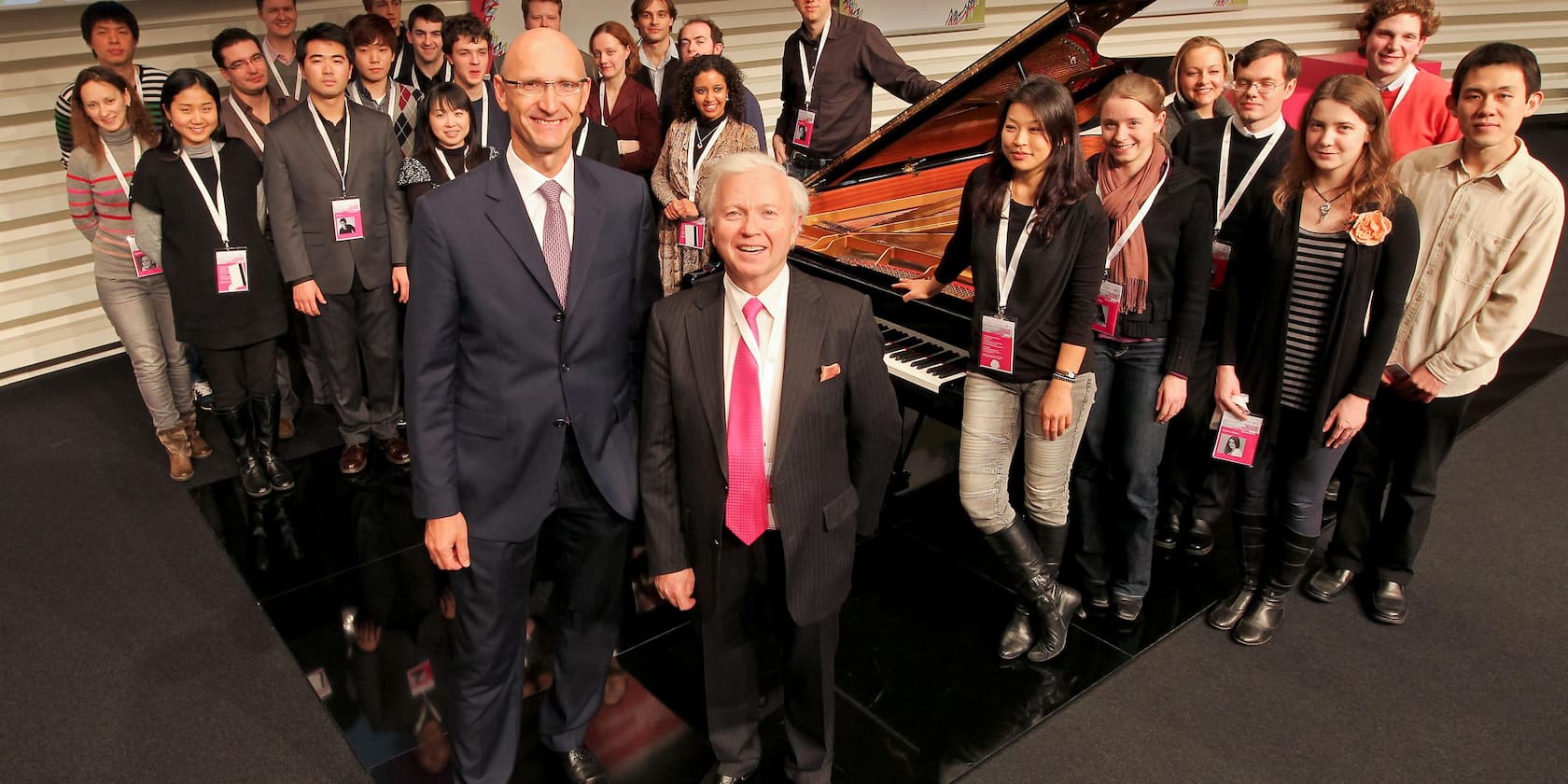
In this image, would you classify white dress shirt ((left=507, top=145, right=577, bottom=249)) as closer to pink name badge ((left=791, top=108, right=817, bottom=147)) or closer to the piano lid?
the piano lid

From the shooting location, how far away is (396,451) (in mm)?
4297

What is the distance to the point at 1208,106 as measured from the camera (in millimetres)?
3557

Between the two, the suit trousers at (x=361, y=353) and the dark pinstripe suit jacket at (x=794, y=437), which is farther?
the suit trousers at (x=361, y=353)

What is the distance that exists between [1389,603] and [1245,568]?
1.67 ft

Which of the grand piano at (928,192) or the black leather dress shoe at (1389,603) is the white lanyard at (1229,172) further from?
the black leather dress shoe at (1389,603)

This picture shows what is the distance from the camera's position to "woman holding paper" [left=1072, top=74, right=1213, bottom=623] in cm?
276

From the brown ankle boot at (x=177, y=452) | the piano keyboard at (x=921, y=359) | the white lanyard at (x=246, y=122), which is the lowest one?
the brown ankle boot at (x=177, y=452)

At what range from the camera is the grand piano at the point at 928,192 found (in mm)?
3082

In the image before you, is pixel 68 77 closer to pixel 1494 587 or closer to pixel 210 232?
pixel 210 232

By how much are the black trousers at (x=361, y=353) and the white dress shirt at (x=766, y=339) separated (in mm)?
2463

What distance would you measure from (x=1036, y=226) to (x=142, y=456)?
12.8 feet

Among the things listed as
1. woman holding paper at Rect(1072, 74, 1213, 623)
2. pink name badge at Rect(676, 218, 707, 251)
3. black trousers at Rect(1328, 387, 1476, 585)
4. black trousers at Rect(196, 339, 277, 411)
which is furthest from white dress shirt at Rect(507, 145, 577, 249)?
black trousers at Rect(1328, 387, 1476, 585)

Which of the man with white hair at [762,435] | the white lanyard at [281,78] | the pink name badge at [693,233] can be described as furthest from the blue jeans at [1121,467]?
the white lanyard at [281,78]

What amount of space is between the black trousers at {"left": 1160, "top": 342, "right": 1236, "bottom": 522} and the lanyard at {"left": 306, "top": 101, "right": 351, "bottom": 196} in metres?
3.09
